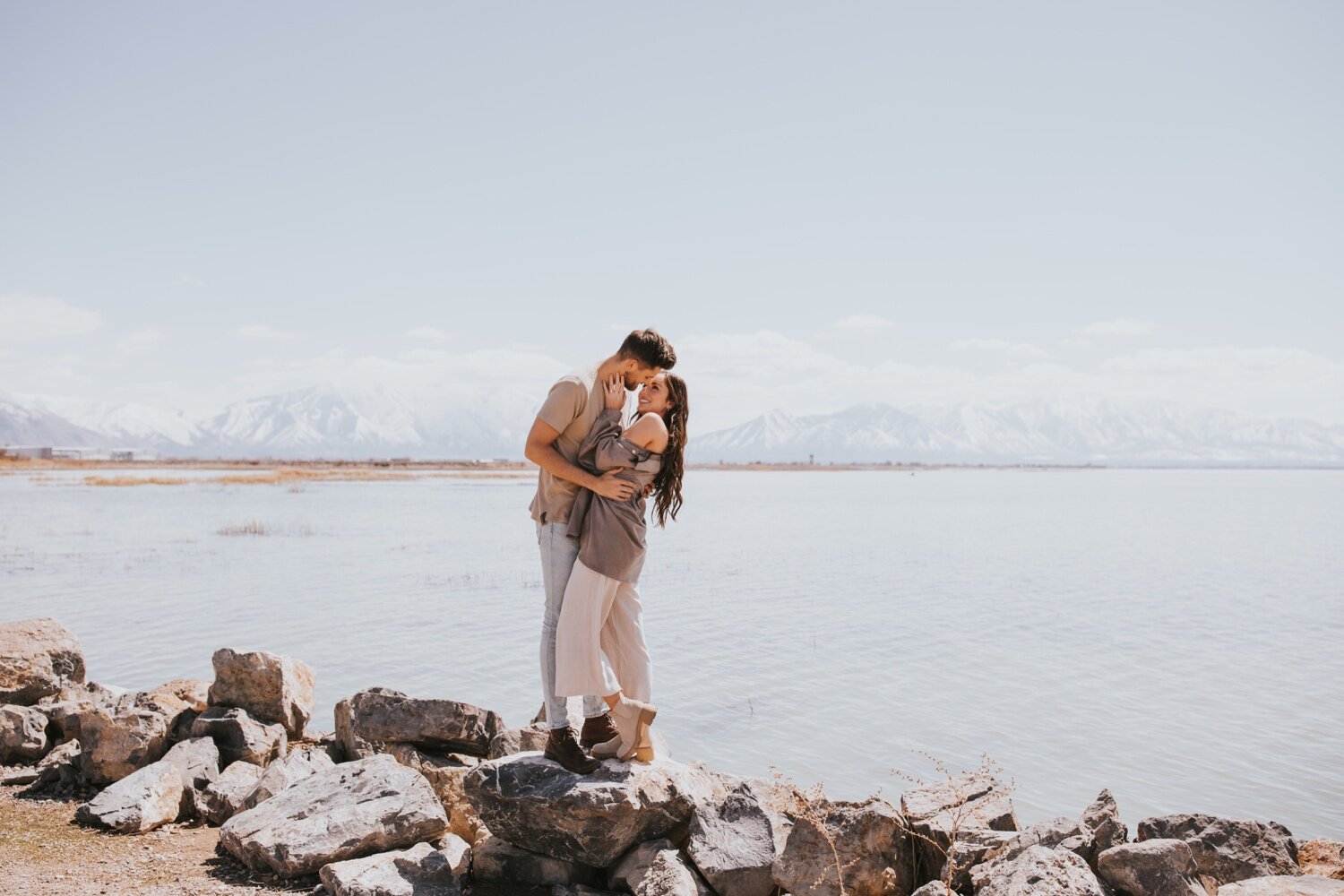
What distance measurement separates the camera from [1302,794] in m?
9.08

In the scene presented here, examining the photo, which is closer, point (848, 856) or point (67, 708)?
point (848, 856)

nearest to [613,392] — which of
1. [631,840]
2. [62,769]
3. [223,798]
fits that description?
[631,840]

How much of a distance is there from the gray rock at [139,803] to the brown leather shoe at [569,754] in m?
2.91

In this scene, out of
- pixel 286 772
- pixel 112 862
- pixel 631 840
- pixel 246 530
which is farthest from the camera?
pixel 246 530

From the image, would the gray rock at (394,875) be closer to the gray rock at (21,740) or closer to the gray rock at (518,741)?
the gray rock at (518,741)

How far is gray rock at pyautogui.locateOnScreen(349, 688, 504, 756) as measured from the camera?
738 centimetres

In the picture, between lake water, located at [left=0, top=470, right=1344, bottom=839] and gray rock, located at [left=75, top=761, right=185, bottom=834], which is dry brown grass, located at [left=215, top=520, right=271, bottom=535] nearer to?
lake water, located at [left=0, top=470, right=1344, bottom=839]

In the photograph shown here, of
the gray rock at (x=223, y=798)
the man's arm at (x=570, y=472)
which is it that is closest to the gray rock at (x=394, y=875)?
the gray rock at (x=223, y=798)

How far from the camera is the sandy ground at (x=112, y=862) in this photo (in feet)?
17.9

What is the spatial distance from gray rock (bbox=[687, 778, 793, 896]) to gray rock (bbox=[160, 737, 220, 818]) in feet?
11.9

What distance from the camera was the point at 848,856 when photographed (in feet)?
17.4

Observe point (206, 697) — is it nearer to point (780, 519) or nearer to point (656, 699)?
point (656, 699)

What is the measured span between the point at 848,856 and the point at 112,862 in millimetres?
4275

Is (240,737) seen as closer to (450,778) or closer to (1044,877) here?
(450,778)
